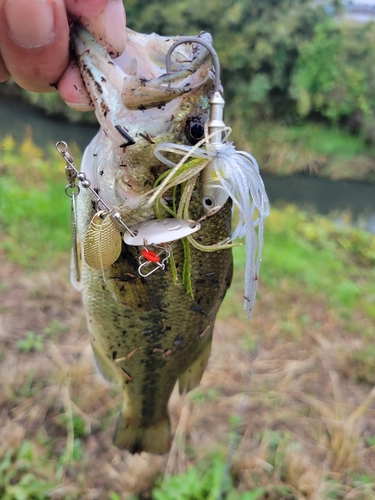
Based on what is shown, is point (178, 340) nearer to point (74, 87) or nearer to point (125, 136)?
point (125, 136)

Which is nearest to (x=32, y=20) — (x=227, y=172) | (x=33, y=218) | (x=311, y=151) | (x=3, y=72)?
(x=3, y=72)

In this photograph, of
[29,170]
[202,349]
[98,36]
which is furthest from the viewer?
[29,170]

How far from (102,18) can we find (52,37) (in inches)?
5.7

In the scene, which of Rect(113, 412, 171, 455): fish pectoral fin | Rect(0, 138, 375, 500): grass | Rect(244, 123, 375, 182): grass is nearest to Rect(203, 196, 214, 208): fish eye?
Rect(113, 412, 171, 455): fish pectoral fin

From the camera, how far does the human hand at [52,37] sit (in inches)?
38.6

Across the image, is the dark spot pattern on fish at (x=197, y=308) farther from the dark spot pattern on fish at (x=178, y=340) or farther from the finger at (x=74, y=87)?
the finger at (x=74, y=87)

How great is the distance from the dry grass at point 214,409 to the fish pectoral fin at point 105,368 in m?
1.08

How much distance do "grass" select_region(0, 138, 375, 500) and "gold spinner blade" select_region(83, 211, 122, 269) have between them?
5.54 ft

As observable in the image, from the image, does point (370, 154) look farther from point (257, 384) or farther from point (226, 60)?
point (257, 384)

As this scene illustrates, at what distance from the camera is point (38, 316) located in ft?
11.0

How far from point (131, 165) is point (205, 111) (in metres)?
0.26

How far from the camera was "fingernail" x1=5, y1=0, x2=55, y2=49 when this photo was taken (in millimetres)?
968

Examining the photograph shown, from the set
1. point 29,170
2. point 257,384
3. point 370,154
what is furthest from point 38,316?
point 370,154

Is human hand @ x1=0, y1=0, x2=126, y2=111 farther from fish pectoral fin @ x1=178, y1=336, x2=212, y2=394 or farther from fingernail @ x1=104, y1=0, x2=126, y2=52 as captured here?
fish pectoral fin @ x1=178, y1=336, x2=212, y2=394
